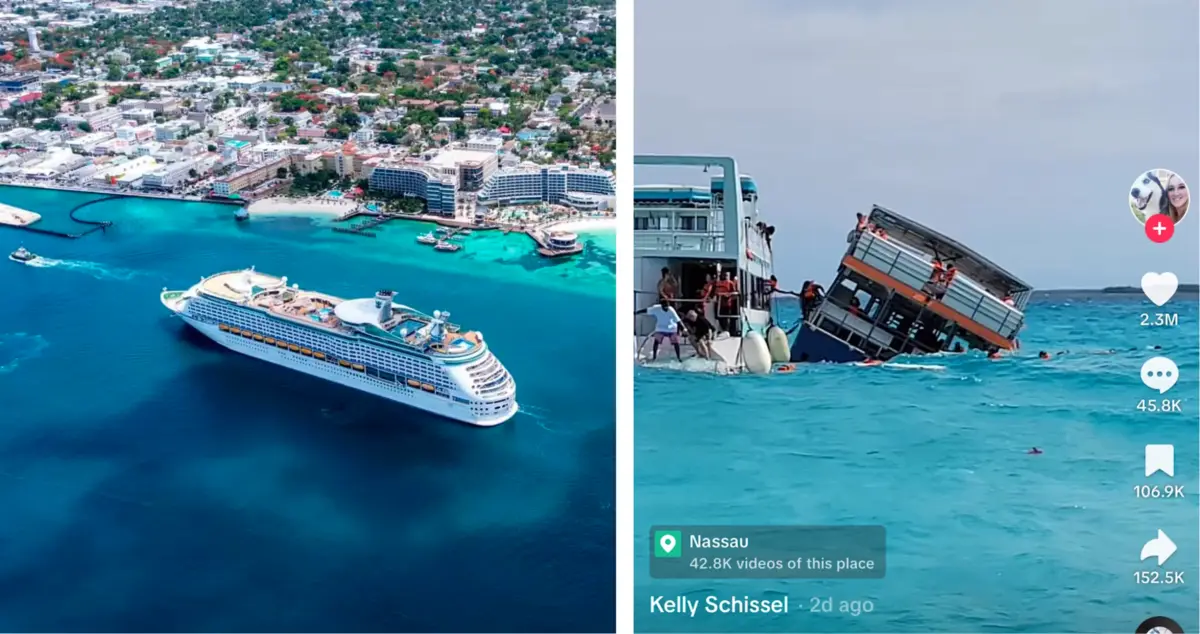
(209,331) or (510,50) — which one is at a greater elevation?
(510,50)

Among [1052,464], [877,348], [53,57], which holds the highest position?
[53,57]

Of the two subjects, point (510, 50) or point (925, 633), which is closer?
point (925, 633)

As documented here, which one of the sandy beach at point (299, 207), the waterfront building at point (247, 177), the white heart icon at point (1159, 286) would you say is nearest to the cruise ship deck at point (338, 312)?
the sandy beach at point (299, 207)

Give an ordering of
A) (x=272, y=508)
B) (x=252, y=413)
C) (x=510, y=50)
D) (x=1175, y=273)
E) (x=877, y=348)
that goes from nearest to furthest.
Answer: (x=1175, y=273), (x=877, y=348), (x=272, y=508), (x=510, y=50), (x=252, y=413)

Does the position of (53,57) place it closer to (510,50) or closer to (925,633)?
(510,50)

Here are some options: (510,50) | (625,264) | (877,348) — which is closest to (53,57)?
(510,50)

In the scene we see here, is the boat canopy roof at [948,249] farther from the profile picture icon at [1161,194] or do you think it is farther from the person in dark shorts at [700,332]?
the person in dark shorts at [700,332]
